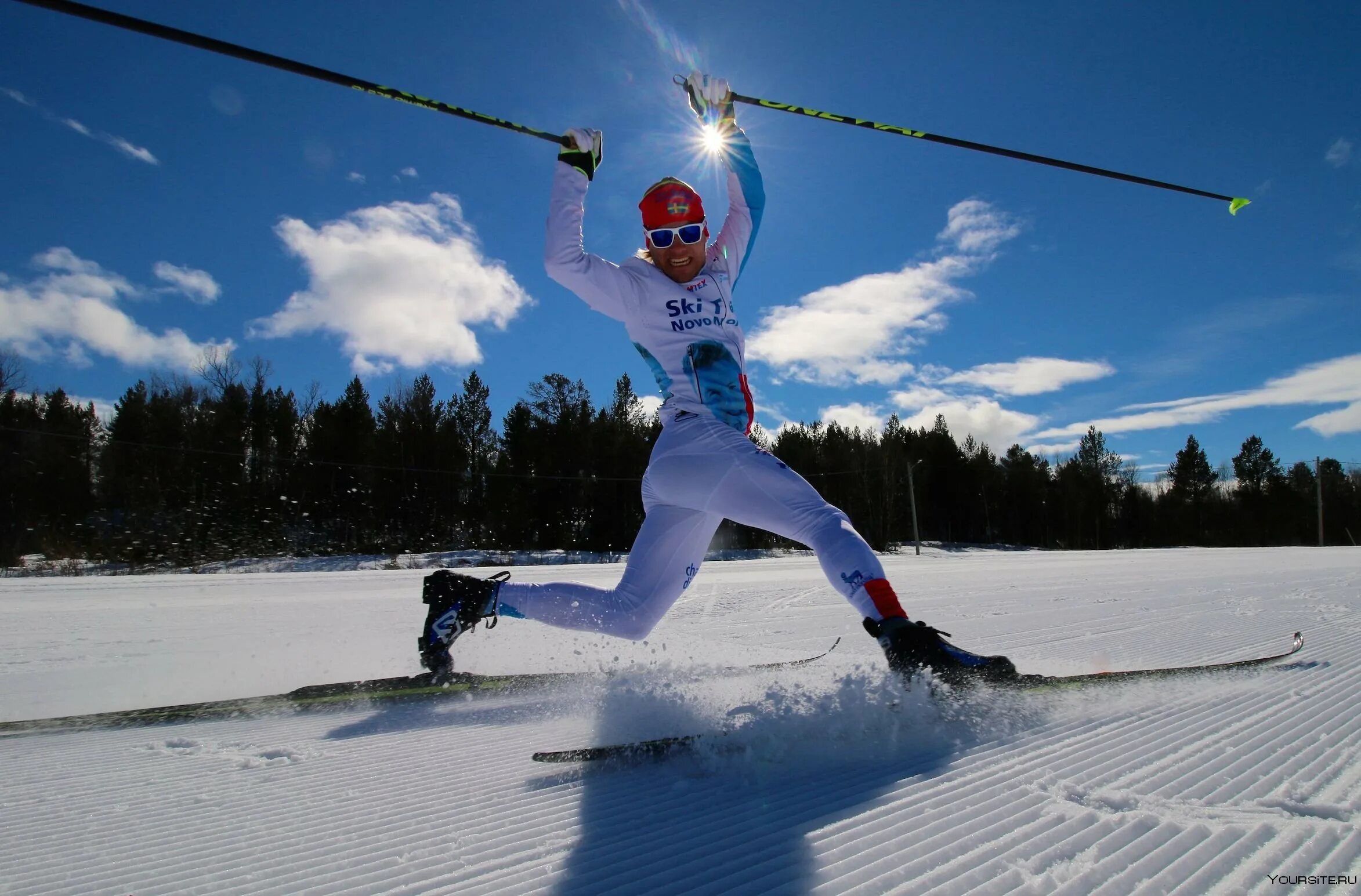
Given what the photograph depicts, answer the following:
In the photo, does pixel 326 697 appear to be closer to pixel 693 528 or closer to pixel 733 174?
pixel 693 528

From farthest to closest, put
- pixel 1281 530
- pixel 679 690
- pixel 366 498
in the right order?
pixel 1281 530, pixel 366 498, pixel 679 690

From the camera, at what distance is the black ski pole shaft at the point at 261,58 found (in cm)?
202

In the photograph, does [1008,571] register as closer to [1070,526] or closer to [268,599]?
[268,599]

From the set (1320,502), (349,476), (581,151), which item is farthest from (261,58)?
(1320,502)

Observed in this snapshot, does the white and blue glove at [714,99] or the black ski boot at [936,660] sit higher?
the white and blue glove at [714,99]

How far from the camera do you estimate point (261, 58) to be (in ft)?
7.88

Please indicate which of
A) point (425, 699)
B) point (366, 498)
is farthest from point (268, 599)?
point (366, 498)

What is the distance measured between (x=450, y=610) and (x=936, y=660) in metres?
1.73

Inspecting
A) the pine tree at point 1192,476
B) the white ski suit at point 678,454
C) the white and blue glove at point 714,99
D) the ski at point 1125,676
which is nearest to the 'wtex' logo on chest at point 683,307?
the white ski suit at point 678,454

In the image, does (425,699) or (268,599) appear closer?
→ (425,699)

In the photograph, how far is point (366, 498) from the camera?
2992 cm

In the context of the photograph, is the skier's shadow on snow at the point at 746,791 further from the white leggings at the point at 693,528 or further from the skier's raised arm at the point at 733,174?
the skier's raised arm at the point at 733,174

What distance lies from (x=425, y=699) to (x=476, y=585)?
443 mm

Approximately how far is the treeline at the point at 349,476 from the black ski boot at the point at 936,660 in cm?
2894
